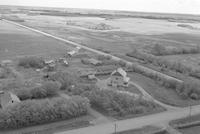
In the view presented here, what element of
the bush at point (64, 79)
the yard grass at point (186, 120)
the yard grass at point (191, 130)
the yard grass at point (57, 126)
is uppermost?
the bush at point (64, 79)

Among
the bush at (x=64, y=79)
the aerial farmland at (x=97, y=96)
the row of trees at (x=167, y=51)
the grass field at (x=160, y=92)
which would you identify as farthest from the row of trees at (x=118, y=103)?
the row of trees at (x=167, y=51)

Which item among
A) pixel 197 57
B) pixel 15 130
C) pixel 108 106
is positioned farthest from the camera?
pixel 197 57

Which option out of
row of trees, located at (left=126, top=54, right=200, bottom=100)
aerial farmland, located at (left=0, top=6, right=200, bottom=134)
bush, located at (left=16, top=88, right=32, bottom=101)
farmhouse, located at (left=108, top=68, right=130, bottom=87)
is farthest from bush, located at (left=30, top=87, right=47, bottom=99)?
row of trees, located at (left=126, top=54, right=200, bottom=100)

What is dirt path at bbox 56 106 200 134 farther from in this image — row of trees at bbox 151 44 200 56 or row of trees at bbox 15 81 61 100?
row of trees at bbox 151 44 200 56

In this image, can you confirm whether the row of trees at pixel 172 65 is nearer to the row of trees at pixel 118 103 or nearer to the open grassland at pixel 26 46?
the row of trees at pixel 118 103

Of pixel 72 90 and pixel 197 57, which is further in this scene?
pixel 197 57

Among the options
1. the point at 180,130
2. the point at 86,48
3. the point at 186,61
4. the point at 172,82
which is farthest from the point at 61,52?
the point at 180,130

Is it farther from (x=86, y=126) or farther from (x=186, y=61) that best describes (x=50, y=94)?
(x=186, y=61)
